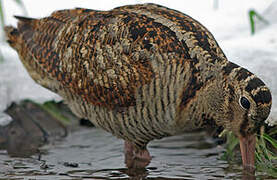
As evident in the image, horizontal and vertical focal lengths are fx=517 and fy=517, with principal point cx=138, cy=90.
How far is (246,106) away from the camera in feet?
12.9

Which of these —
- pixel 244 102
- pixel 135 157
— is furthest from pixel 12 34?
pixel 244 102

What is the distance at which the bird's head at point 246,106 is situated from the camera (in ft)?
12.6

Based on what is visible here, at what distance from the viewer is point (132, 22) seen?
14.7 ft

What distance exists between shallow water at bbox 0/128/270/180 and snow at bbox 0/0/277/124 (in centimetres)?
80

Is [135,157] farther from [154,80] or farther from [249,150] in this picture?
[249,150]

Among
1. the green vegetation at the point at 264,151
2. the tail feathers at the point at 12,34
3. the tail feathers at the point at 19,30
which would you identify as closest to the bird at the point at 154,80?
the green vegetation at the point at 264,151

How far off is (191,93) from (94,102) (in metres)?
0.94

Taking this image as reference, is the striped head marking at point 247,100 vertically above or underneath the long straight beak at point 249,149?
above

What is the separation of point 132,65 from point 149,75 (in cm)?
19

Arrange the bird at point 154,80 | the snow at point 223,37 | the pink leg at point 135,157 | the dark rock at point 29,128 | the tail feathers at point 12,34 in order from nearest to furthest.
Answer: the bird at point 154,80, the pink leg at point 135,157, the dark rock at point 29,128, the tail feathers at point 12,34, the snow at point 223,37

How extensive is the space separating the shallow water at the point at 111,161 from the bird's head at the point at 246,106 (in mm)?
242

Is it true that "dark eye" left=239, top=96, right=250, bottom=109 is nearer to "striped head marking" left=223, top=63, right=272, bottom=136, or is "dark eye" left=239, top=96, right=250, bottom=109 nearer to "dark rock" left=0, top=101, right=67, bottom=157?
"striped head marking" left=223, top=63, right=272, bottom=136

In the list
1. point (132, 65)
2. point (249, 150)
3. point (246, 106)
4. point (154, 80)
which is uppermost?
point (132, 65)

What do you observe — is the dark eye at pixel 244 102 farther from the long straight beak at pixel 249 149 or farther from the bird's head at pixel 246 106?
the long straight beak at pixel 249 149
